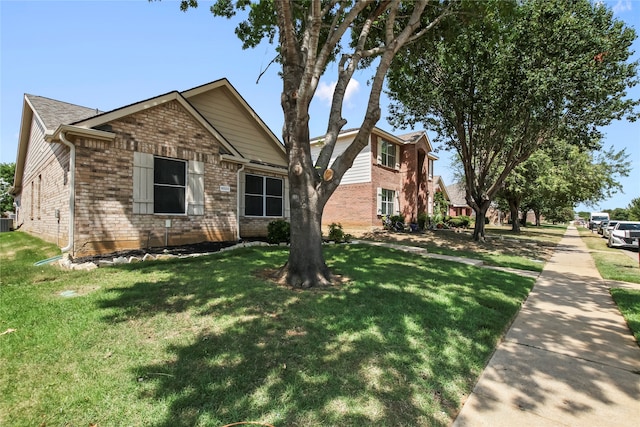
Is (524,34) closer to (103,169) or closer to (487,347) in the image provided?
(487,347)

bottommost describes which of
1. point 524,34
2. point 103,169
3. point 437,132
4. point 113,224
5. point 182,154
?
point 113,224

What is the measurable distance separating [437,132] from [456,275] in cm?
1297

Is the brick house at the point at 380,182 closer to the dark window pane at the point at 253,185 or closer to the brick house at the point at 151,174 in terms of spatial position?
the brick house at the point at 151,174

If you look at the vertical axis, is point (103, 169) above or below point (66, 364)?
above

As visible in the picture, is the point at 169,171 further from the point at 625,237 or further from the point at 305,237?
the point at 625,237

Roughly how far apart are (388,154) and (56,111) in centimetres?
1833

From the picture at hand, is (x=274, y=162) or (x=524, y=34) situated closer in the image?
(x=524, y=34)

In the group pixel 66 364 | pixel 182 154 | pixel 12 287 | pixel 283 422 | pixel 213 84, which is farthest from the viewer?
pixel 213 84

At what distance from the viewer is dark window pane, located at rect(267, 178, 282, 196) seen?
14243 millimetres

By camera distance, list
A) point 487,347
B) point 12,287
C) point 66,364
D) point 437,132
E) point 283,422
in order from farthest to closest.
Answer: point 437,132
point 12,287
point 487,347
point 66,364
point 283,422

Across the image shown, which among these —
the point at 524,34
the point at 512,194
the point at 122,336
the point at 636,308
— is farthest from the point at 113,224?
the point at 512,194

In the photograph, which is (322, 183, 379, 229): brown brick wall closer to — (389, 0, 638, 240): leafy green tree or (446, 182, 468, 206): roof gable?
(389, 0, 638, 240): leafy green tree

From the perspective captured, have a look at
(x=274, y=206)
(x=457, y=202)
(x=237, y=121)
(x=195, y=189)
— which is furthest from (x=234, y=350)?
(x=457, y=202)

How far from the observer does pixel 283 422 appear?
8.00ft
